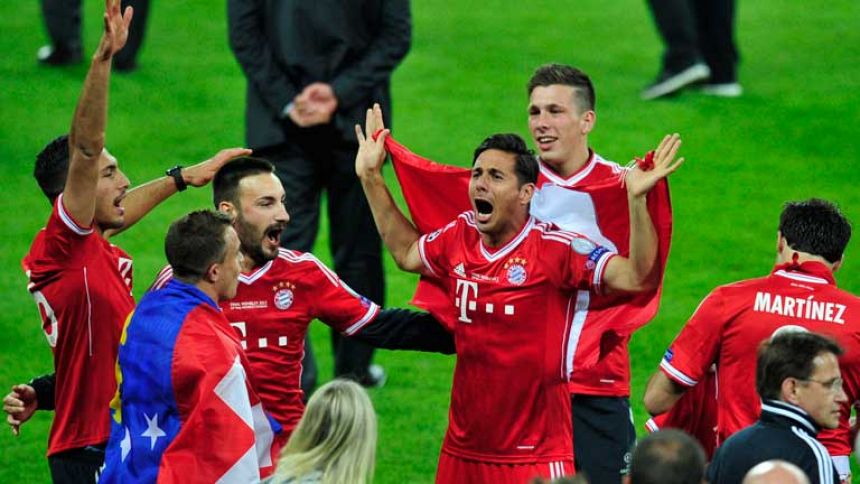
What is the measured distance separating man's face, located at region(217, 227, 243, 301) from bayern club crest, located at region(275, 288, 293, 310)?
707 mm

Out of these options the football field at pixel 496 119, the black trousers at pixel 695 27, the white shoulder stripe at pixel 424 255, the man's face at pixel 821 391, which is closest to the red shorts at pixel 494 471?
the white shoulder stripe at pixel 424 255

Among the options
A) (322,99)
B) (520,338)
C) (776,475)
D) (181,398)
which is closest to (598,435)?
(520,338)

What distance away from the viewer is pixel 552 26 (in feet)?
54.6

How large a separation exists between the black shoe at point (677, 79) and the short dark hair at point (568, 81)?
685cm

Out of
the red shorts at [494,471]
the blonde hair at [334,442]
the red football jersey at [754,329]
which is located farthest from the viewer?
the red shorts at [494,471]

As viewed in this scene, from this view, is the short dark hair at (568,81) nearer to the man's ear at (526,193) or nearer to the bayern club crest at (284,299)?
the man's ear at (526,193)

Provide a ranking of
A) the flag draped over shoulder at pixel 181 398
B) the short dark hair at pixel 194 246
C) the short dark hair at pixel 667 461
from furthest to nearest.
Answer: the short dark hair at pixel 194 246
the flag draped over shoulder at pixel 181 398
the short dark hair at pixel 667 461

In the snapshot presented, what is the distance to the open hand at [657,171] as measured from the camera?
239 inches

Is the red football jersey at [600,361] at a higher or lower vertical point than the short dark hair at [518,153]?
lower

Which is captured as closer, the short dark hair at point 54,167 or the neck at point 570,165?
the short dark hair at point 54,167

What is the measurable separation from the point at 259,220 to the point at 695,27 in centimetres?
787

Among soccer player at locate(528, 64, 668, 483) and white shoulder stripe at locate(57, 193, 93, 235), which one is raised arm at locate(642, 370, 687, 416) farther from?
white shoulder stripe at locate(57, 193, 93, 235)

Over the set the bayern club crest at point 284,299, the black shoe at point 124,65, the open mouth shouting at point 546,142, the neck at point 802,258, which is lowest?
the bayern club crest at point 284,299

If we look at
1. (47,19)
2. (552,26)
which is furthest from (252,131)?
(552,26)
